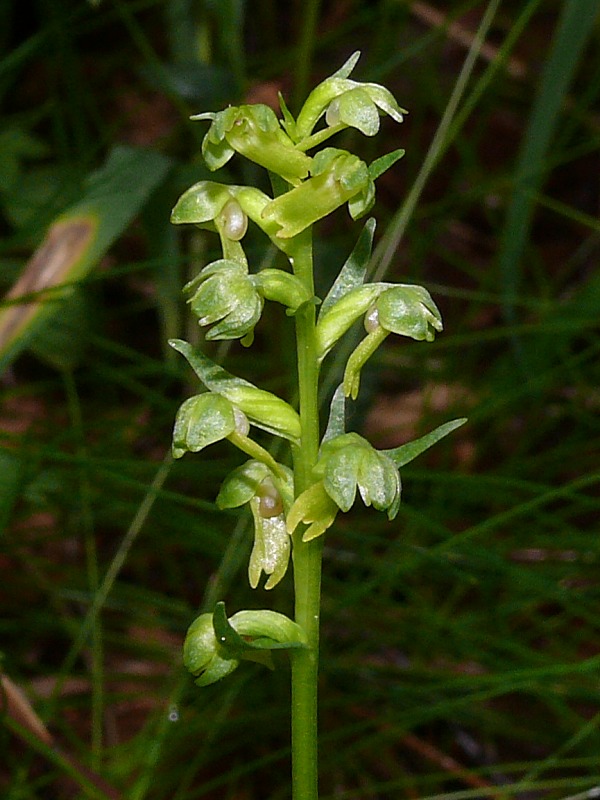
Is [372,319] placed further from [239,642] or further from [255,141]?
[239,642]

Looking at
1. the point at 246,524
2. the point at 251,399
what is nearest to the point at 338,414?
the point at 251,399

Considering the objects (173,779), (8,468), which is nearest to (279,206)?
(8,468)

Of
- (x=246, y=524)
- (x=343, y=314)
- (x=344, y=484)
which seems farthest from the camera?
(x=246, y=524)

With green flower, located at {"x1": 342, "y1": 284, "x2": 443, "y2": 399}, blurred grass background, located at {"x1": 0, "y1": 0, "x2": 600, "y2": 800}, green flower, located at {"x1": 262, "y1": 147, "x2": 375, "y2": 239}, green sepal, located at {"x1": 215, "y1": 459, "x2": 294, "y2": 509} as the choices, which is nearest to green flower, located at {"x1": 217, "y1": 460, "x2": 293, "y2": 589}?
green sepal, located at {"x1": 215, "y1": 459, "x2": 294, "y2": 509}

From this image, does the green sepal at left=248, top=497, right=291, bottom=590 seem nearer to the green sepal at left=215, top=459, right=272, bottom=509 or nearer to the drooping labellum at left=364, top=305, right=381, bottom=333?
the green sepal at left=215, top=459, right=272, bottom=509

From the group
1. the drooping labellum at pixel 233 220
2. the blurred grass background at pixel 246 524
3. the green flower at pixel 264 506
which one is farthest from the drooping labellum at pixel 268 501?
the blurred grass background at pixel 246 524

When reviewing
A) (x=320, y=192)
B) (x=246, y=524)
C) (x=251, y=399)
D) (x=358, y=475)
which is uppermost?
(x=246, y=524)

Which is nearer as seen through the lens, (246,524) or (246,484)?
(246,484)
